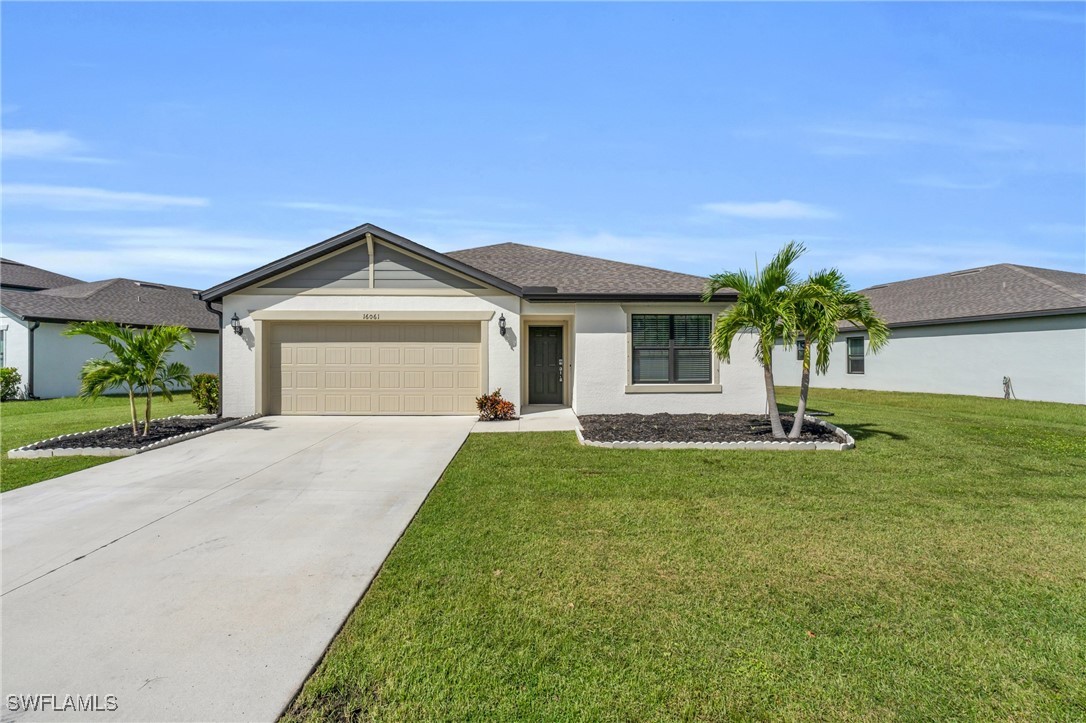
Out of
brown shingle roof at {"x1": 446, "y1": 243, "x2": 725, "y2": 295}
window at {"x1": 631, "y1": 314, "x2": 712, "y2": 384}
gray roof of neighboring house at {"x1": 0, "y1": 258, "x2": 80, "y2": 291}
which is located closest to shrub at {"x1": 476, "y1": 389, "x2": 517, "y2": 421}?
brown shingle roof at {"x1": 446, "y1": 243, "x2": 725, "y2": 295}

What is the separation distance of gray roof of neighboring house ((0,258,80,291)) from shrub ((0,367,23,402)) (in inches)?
470

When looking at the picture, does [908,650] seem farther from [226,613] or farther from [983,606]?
[226,613]

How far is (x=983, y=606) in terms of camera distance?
3.60 metres

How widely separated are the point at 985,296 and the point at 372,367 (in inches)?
899

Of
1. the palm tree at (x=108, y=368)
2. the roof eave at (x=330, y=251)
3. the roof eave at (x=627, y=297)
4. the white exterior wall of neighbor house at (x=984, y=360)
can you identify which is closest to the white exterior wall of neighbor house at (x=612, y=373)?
the roof eave at (x=627, y=297)

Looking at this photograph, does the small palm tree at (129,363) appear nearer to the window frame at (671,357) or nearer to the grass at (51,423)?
the grass at (51,423)

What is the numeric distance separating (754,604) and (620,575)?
0.96m

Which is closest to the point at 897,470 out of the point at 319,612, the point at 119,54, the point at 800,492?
the point at 800,492

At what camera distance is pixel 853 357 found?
24.1 m

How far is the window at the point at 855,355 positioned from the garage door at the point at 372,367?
63.1ft

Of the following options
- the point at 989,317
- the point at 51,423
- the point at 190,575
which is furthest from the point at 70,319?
the point at 989,317

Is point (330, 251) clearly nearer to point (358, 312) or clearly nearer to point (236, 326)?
point (358, 312)

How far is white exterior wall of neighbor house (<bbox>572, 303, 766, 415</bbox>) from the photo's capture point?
1280 centimetres

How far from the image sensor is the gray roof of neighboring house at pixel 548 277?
12.4 m
